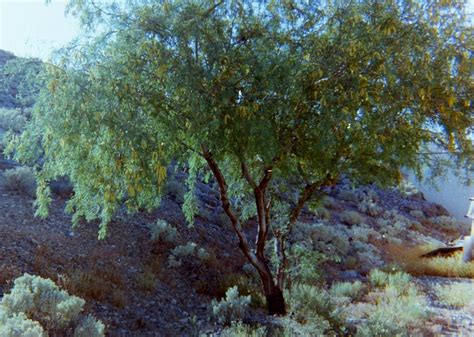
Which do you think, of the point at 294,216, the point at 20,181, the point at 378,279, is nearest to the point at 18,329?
the point at 294,216

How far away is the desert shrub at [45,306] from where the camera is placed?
17.4ft

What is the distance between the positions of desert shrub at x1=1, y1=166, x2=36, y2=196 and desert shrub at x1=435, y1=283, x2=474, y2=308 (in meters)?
9.40

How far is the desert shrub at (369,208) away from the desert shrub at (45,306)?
1742 cm

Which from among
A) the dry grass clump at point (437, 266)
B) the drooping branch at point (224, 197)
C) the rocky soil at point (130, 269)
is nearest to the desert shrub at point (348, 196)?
the dry grass clump at point (437, 266)

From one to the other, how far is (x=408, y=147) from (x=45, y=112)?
4.48 meters

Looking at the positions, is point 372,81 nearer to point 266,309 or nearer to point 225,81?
point 225,81

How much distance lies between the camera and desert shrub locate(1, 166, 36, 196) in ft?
34.6

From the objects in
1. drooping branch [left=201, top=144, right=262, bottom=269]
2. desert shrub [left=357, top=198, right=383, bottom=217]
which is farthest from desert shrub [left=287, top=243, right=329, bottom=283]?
desert shrub [left=357, top=198, right=383, bottom=217]

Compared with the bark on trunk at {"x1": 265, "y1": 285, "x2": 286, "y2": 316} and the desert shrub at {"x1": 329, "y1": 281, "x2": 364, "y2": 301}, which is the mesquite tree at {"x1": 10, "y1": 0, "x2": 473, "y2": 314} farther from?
the desert shrub at {"x1": 329, "y1": 281, "x2": 364, "y2": 301}

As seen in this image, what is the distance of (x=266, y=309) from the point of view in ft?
28.6

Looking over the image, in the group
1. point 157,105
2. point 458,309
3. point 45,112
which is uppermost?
point 157,105

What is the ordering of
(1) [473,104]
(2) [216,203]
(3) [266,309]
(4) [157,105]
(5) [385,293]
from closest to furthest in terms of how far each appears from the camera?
(4) [157,105] < (1) [473,104] < (3) [266,309] < (5) [385,293] < (2) [216,203]

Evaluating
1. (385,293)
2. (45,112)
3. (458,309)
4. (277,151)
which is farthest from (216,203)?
(45,112)

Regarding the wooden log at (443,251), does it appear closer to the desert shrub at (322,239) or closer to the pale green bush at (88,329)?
the desert shrub at (322,239)
